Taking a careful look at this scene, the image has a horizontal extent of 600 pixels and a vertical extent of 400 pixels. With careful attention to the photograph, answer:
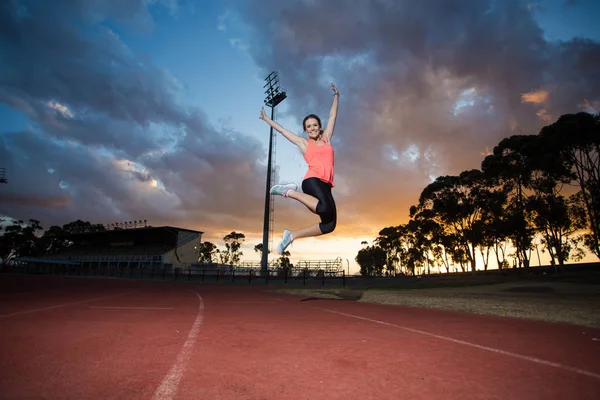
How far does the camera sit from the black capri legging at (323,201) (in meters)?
3.95

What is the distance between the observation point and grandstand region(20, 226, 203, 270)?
2068 inches

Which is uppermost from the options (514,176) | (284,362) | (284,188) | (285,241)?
(514,176)

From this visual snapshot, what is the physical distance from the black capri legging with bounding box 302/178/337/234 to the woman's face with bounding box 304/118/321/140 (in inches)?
33.5

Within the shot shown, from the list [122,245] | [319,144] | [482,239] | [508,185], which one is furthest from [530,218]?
[122,245]

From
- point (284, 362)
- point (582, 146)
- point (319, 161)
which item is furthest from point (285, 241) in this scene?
point (582, 146)

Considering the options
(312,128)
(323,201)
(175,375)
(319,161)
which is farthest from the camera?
(312,128)

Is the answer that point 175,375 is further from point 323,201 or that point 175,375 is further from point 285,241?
point 323,201

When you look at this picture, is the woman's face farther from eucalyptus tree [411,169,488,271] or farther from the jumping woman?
eucalyptus tree [411,169,488,271]

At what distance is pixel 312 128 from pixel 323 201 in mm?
1303

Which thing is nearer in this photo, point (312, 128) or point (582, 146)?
point (312, 128)

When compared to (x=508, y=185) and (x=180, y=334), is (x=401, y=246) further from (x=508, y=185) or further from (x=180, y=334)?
(x=180, y=334)

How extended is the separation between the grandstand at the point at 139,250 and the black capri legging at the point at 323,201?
52.9m

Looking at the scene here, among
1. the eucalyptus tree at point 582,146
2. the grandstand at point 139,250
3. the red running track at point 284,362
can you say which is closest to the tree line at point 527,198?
the eucalyptus tree at point 582,146

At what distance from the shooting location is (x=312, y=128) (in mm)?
4621
